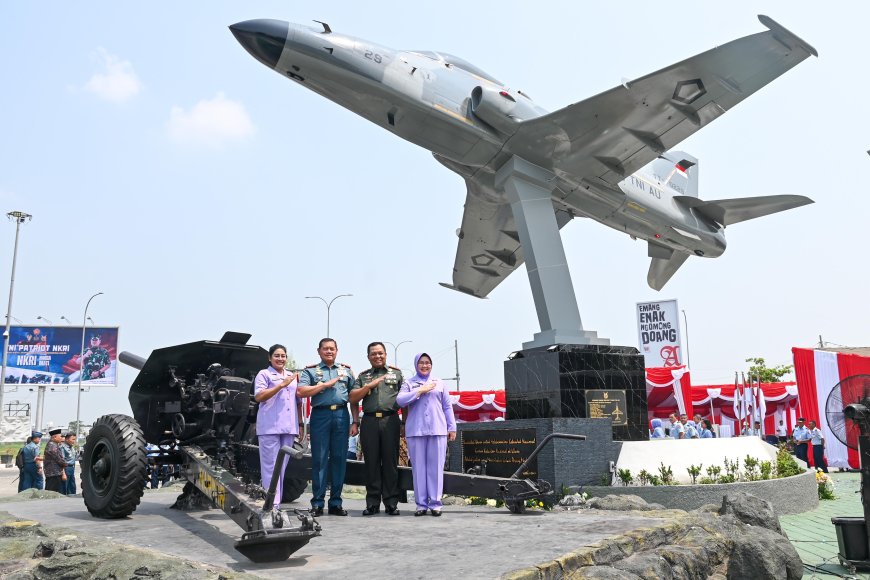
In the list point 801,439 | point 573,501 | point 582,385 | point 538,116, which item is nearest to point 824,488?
point 582,385

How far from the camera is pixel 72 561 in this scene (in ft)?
12.3

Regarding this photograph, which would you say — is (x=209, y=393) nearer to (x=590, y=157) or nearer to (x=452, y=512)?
(x=452, y=512)

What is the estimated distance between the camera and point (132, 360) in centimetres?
700

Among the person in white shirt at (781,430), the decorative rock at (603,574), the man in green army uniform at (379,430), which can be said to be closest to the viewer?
the decorative rock at (603,574)

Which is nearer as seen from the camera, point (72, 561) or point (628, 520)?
point (72, 561)

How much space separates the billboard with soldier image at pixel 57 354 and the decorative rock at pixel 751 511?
48.0 metres

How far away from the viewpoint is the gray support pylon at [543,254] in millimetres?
10188

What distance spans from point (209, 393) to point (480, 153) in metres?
6.54

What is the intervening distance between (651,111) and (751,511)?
22.0 feet

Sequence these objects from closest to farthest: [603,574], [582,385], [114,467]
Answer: [603,574]
[114,467]
[582,385]

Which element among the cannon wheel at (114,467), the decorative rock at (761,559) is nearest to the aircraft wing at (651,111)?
the decorative rock at (761,559)

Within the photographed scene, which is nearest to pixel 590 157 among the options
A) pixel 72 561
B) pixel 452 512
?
pixel 452 512

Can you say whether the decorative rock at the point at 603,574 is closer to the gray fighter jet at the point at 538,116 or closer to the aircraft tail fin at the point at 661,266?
the gray fighter jet at the point at 538,116

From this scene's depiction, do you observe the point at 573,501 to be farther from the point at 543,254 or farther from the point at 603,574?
the point at 543,254
